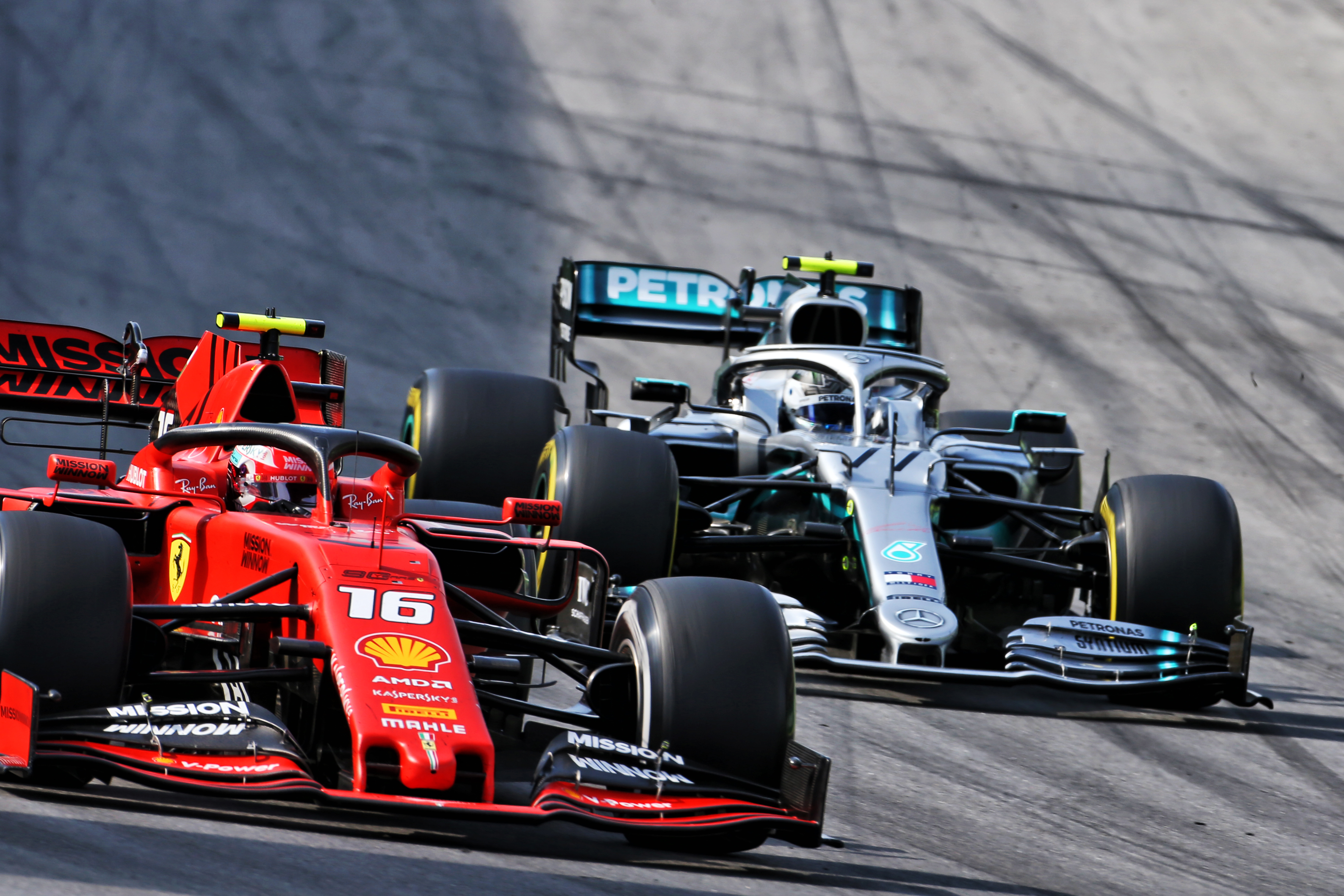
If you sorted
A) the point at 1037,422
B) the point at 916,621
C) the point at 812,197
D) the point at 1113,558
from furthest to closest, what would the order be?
the point at 812,197
the point at 1037,422
the point at 1113,558
the point at 916,621

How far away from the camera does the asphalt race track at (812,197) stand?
14648 mm

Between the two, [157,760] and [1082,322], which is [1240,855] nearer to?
[157,760]

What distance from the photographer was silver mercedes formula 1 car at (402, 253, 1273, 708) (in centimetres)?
822

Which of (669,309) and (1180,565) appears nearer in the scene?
(1180,565)

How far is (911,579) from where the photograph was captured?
841 centimetres

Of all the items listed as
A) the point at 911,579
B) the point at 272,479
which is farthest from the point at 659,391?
the point at 272,479

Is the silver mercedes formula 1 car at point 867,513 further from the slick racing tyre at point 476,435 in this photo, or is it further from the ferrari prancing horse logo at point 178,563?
the ferrari prancing horse logo at point 178,563

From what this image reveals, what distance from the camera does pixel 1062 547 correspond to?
920 centimetres

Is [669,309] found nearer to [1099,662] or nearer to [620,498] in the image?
[620,498]

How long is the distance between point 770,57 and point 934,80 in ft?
6.78

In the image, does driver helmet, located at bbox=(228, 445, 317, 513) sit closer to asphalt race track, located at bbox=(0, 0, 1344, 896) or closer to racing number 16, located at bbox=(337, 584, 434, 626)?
racing number 16, located at bbox=(337, 584, 434, 626)

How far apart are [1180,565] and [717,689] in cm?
391

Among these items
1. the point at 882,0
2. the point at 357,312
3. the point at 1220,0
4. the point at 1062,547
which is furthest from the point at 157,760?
the point at 1220,0

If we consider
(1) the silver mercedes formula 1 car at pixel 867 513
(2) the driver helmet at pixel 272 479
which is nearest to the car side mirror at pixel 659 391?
(1) the silver mercedes formula 1 car at pixel 867 513
